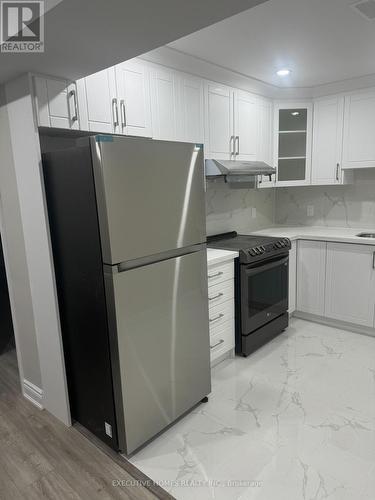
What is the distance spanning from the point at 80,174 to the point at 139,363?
104 cm

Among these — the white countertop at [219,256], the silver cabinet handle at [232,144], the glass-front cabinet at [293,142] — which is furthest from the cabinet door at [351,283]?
the silver cabinet handle at [232,144]

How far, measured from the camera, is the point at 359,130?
342 cm

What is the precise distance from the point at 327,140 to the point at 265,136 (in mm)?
649

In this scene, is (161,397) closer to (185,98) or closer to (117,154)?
(117,154)

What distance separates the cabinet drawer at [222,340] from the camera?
2.74 meters

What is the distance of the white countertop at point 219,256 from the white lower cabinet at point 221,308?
0.03 metres

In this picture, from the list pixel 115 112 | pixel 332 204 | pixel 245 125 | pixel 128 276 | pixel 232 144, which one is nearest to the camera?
pixel 128 276

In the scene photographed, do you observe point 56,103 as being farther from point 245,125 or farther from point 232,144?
point 245,125

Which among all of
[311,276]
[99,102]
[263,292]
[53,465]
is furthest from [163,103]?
[53,465]

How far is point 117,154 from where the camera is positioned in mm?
1666

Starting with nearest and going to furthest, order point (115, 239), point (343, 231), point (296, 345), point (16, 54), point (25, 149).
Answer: point (16, 54) → point (115, 239) → point (25, 149) → point (296, 345) → point (343, 231)

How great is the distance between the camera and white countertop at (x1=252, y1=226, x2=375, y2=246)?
327cm

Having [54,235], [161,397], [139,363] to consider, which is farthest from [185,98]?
[161,397]

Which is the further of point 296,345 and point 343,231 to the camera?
point 343,231
